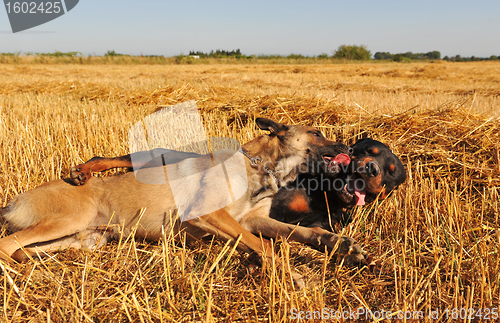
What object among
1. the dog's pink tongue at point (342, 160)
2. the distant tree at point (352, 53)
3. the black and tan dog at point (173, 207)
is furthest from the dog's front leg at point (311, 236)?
the distant tree at point (352, 53)

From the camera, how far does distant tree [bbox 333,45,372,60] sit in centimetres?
4328

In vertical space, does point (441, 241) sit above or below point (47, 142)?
below

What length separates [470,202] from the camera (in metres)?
3.47

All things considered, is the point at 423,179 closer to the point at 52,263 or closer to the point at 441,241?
the point at 441,241

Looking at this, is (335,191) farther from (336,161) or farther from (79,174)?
(79,174)

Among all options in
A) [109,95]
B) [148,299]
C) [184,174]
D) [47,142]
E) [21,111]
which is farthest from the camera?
[109,95]

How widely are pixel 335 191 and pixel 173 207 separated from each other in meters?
1.59

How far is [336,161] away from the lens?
3439 mm

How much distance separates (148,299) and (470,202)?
335 centimetres

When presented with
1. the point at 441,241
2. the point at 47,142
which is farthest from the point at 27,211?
the point at 441,241

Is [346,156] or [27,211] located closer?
[27,211]

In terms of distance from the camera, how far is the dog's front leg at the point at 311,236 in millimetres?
2570

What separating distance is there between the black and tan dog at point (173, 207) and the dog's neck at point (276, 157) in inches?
0.4

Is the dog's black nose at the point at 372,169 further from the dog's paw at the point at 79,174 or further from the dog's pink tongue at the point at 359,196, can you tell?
the dog's paw at the point at 79,174
